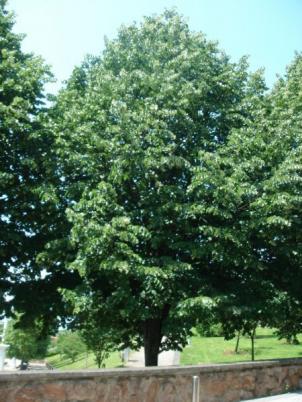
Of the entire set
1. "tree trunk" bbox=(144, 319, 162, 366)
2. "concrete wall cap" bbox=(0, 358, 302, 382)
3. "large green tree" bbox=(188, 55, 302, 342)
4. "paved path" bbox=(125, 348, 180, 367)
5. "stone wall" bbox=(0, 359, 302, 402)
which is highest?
"large green tree" bbox=(188, 55, 302, 342)

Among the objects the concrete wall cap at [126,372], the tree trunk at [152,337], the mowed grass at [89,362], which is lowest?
the mowed grass at [89,362]

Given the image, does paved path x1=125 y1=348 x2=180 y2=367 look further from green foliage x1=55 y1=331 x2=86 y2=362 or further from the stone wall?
the stone wall

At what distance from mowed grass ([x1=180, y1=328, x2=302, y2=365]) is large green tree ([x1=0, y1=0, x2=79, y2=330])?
17.6m

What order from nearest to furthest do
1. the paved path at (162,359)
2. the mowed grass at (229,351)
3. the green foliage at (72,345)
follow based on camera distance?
1. the mowed grass at (229,351)
2. the paved path at (162,359)
3. the green foliage at (72,345)

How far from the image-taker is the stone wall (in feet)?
24.6

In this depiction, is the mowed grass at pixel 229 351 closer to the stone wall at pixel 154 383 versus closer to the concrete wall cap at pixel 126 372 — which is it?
the stone wall at pixel 154 383

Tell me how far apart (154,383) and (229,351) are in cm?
2752

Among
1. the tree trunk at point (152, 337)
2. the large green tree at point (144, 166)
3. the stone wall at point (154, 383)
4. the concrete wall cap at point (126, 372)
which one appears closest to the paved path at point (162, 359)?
the large green tree at point (144, 166)

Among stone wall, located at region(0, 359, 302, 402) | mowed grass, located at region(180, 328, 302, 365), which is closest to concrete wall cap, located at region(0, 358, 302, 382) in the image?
stone wall, located at region(0, 359, 302, 402)

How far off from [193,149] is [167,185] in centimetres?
157

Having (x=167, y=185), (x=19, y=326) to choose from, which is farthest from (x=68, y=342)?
(x=167, y=185)

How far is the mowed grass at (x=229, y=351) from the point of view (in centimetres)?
3184

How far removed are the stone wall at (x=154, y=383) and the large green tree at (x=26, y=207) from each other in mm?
6999

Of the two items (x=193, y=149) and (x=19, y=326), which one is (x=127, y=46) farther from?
(x=19, y=326)
